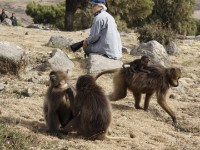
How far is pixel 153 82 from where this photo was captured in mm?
9141

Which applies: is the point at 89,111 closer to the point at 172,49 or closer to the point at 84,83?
the point at 84,83

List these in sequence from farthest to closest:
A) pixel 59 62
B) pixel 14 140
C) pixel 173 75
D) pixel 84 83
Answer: pixel 59 62
pixel 173 75
pixel 84 83
pixel 14 140

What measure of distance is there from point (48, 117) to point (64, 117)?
27 cm

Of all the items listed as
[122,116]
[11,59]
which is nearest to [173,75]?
[122,116]

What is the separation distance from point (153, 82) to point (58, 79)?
117 inches

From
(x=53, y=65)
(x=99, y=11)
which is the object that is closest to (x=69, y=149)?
(x=99, y=11)

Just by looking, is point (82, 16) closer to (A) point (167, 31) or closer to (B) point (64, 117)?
(A) point (167, 31)

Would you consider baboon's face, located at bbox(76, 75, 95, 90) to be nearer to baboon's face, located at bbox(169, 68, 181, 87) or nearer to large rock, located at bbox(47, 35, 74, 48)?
baboon's face, located at bbox(169, 68, 181, 87)

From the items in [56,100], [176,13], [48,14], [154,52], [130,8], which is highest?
[56,100]

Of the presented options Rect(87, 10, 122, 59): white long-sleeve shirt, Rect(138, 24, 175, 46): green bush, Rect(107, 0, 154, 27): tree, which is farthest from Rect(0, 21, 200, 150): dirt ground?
Rect(107, 0, 154, 27): tree

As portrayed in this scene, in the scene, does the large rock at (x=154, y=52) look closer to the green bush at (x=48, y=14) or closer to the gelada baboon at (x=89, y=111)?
the gelada baboon at (x=89, y=111)

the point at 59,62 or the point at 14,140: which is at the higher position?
the point at 14,140

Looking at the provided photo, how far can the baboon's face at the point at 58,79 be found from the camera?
6613 millimetres

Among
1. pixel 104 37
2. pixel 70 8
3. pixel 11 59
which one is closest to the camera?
pixel 104 37
